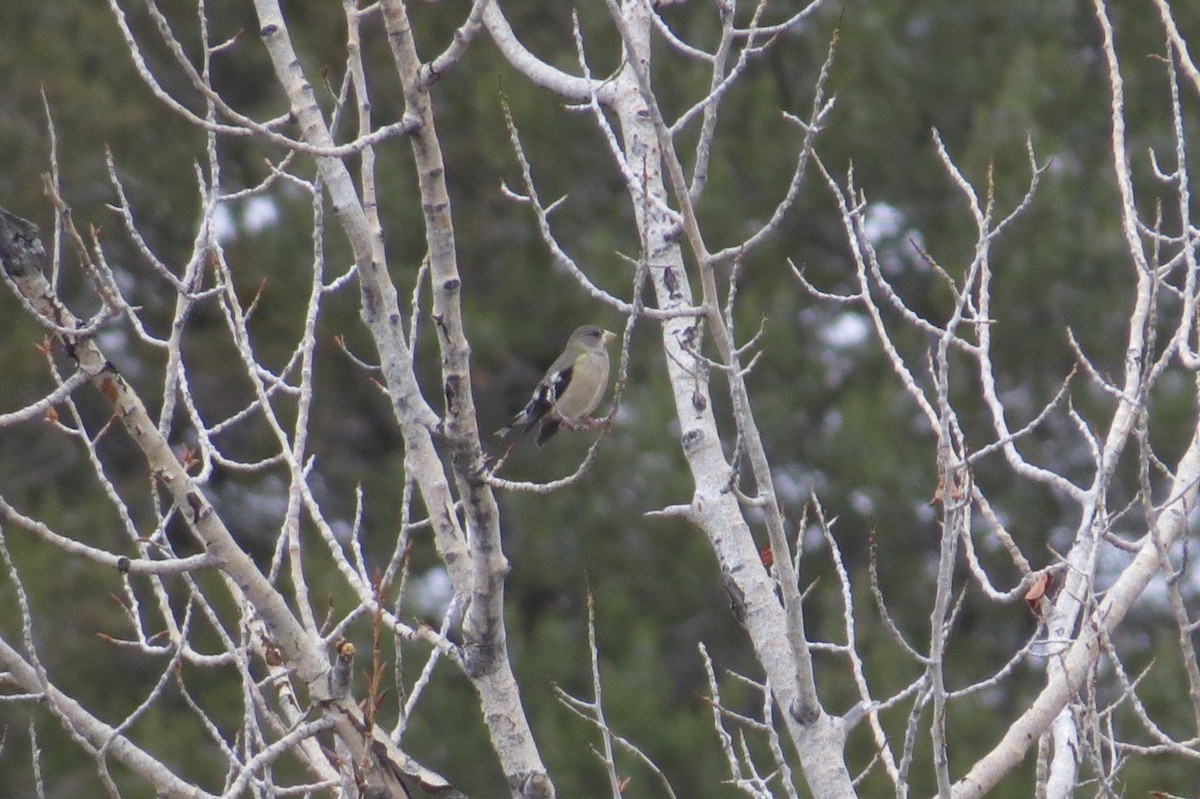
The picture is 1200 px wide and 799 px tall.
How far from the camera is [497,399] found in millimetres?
10914

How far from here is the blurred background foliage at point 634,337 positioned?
938 centimetres

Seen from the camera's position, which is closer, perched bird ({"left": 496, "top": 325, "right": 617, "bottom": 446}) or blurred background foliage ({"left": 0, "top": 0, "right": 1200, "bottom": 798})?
perched bird ({"left": 496, "top": 325, "right": 617, "bottom": 446})

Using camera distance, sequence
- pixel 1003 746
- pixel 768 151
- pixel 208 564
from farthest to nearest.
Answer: pixel 768 151 → pixel 1003 746 → pixel 208 564

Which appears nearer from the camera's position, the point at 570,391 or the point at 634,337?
the point at 570,391

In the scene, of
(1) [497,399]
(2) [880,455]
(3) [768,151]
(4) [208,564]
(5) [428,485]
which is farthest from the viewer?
(1) [497,399]

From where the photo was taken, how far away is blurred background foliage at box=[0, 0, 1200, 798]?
30.8 feet

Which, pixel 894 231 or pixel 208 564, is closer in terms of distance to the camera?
pixel 208 564

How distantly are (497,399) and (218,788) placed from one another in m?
3.28

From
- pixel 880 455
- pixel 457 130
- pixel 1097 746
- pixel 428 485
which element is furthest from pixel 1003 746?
pixel 457 130

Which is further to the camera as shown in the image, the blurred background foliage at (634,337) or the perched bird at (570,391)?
the blurred background foliage at (634,337)

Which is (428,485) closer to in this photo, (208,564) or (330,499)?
(208,564)

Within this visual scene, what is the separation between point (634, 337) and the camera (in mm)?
10336

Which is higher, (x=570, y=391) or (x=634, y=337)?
(x=634, y=337)

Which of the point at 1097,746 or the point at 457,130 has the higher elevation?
the point at 457,130
